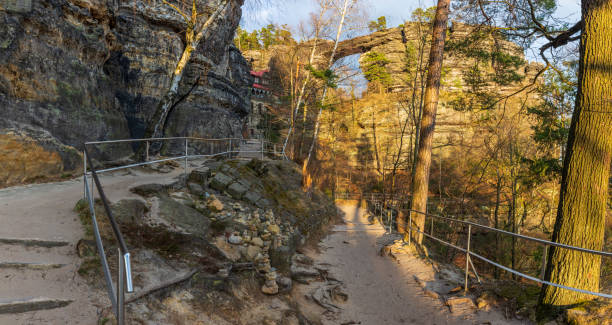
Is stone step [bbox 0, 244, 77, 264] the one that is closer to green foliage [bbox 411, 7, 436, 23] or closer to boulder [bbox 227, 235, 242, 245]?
boulder [bbox 227, 235, 242, 245]

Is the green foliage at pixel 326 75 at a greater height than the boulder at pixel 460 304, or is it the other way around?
the green foliage at pixel 326 75

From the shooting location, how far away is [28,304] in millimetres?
2334

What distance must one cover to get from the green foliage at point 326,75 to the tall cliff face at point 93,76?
5.57 meters

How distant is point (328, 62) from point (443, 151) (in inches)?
606

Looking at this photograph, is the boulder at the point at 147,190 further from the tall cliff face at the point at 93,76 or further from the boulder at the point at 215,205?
the tall cliff face at the point at 93,76

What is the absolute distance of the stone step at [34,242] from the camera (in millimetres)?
3273

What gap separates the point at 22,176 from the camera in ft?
19.0

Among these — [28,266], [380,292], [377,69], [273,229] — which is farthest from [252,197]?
[377,69]

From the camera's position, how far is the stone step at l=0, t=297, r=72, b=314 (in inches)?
88.7

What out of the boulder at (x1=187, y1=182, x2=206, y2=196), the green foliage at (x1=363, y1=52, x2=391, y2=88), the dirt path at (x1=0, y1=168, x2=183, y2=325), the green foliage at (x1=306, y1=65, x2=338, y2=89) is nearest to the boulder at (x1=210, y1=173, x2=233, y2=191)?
the boulder at (x1=187, y1=182, x2=206, y2=196)

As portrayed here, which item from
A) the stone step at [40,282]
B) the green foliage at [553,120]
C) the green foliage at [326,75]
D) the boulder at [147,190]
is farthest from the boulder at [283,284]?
the green foliage at [326,75]

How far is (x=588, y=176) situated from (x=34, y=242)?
23.0 ft

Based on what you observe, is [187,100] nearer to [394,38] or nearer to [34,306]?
[34,306]

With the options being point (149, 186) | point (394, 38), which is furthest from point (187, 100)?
point (394, 38)
